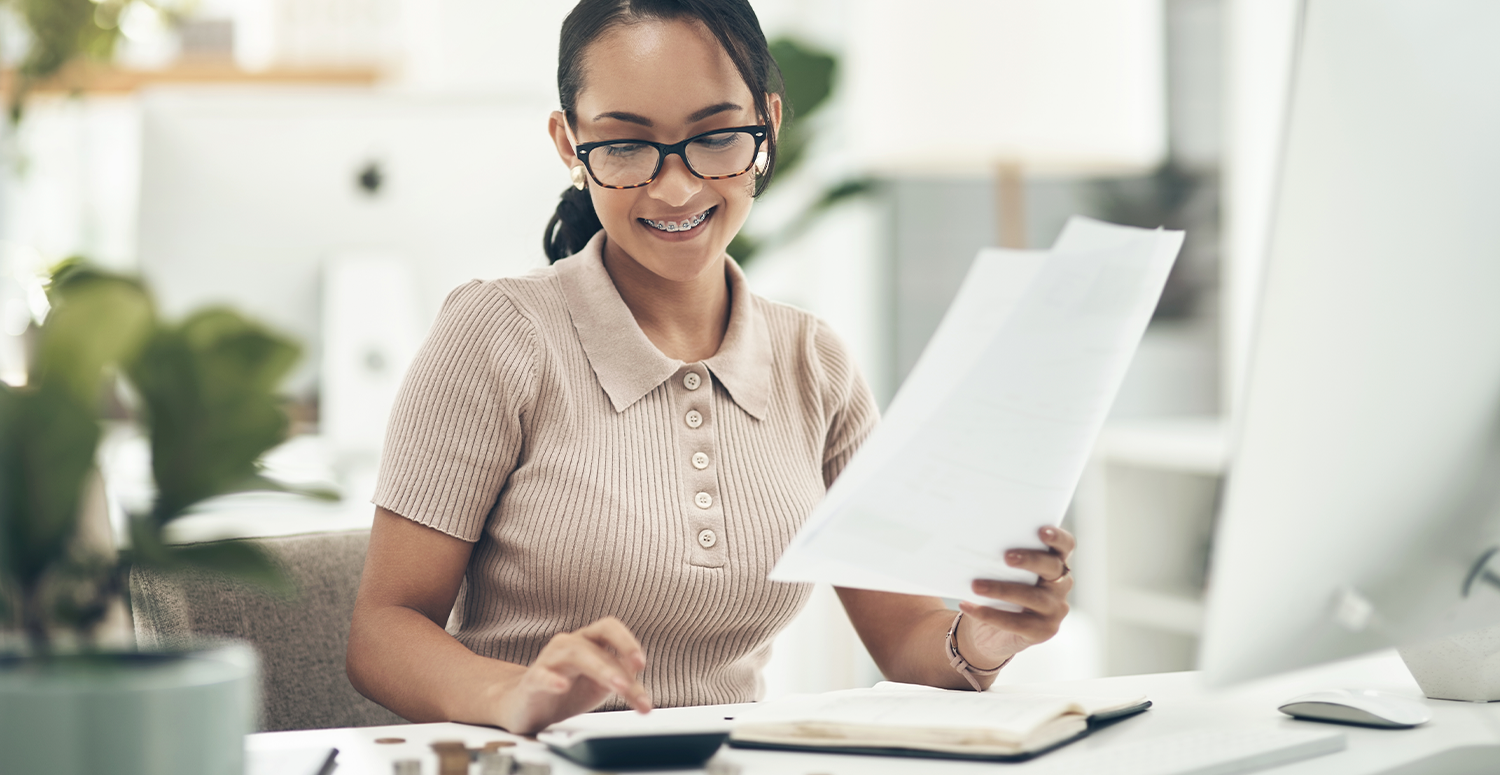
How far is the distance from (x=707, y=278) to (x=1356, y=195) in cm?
68

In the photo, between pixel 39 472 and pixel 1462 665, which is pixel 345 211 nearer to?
pixel 39 472

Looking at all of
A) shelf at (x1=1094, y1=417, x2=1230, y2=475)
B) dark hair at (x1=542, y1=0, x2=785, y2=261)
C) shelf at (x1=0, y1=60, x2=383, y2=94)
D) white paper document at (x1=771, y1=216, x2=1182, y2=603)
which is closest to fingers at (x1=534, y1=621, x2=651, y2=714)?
white paper document at (x1=771, y1=216, x2=1182, y2=603)

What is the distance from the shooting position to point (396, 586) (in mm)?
1005

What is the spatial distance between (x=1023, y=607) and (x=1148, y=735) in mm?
126

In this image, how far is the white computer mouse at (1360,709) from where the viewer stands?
837mm

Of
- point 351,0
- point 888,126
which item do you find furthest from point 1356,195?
point 351,0

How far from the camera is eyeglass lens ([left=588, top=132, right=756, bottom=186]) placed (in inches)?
42.9

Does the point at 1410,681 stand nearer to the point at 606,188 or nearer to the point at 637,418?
the point at 637,418

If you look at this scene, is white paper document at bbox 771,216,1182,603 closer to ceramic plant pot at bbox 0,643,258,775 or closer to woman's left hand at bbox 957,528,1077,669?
woman's left hand at bbox 957,528,1077,669

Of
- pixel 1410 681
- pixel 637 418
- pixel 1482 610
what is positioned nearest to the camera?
pixel 1482 610

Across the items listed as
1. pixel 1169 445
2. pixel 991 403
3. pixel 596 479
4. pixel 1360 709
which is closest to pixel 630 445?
pixel 596 479

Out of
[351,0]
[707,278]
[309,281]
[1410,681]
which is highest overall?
[351,0]

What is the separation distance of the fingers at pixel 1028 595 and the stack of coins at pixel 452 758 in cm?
33

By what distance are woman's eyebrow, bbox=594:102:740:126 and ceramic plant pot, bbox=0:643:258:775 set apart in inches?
24.3
